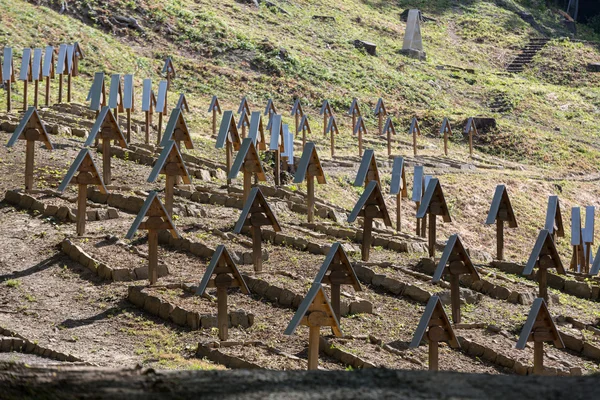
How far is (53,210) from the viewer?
17453 millimetres

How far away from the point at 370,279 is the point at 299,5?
141 ft

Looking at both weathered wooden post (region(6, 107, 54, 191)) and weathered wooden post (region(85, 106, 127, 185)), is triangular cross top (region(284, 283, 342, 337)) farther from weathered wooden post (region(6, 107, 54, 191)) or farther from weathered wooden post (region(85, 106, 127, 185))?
weathered wooden post (region(6, 107, 54, 191))

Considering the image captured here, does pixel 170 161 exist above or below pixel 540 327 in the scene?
above

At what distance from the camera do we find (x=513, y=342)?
1298 cm

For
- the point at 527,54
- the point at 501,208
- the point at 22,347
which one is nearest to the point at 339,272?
the point at 22,347

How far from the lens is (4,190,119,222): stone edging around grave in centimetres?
1722

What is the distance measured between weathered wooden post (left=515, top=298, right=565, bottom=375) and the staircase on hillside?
154 ft

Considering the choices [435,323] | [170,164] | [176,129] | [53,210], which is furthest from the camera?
[176,129]

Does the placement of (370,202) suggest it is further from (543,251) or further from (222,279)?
(222,279)

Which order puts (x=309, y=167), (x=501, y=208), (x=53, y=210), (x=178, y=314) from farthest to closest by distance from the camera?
(x=309, y=167) → (x=53, y=210) → (x=501, y=208) → (x=178, y=314)

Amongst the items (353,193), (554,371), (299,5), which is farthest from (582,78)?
(554,371)

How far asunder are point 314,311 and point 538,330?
8.88 feet

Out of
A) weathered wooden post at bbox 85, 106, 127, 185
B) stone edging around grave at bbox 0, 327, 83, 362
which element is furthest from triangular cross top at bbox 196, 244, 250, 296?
weathered wooden post at bbox 85, 106, 127, 185

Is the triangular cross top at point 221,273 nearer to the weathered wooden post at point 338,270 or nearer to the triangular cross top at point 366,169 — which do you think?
the weathered wooden post at point 338,270
